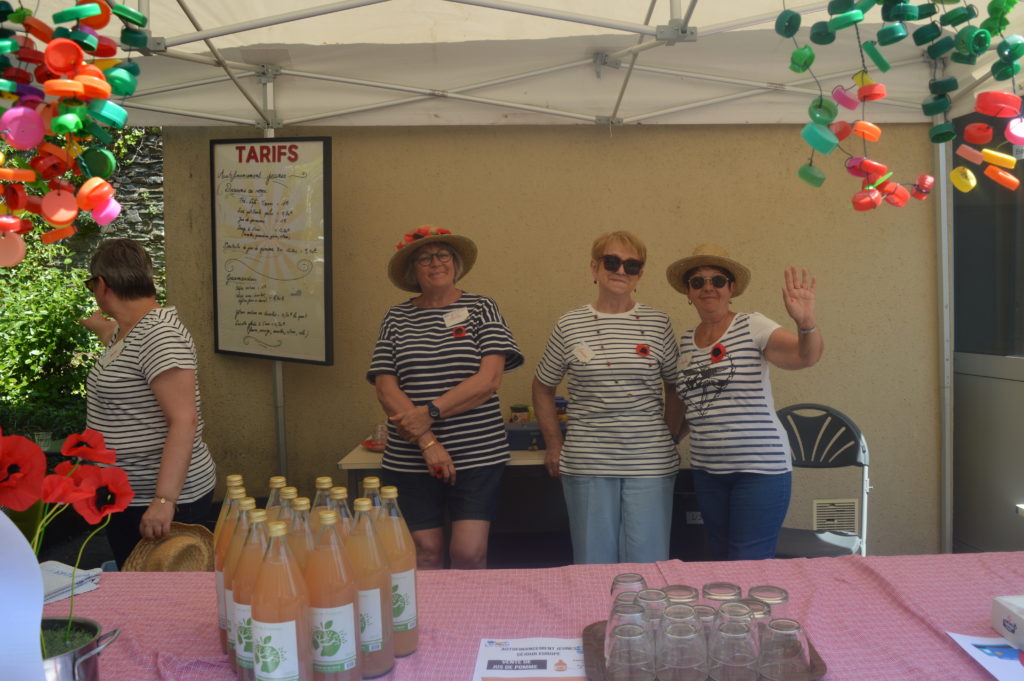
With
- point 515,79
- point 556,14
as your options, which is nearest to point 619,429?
point 556,14

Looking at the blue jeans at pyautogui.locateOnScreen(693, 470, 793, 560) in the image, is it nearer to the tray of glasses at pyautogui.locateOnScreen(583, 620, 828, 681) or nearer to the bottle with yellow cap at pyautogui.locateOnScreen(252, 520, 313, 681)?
the tray of glasses at pyautogui.locateOnScreen(583, 620, 828, 681)

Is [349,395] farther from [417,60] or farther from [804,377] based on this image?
[804,377]

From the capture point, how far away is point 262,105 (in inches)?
136

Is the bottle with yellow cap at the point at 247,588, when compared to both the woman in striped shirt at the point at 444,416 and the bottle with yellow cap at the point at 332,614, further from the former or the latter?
the woman in striped shirt at the point at 444,416

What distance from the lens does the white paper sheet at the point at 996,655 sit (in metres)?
1.22

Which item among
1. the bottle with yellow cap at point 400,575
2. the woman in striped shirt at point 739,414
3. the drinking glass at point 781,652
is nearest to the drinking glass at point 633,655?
the drinking glass at point 781,652

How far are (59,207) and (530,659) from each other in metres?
0.97

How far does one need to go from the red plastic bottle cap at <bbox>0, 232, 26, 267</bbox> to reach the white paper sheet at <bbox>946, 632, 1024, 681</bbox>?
5.09ft

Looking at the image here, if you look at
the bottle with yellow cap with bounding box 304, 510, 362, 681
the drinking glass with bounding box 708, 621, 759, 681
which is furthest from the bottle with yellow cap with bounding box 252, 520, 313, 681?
the drinking glass with bounding box 708, 621, 759, 681

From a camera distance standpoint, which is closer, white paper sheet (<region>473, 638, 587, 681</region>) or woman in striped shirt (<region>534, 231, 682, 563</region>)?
white paper sheet (<region>473, 638, 587, 681</region>)

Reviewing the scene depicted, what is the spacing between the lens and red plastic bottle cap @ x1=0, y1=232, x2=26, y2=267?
1.13 meters

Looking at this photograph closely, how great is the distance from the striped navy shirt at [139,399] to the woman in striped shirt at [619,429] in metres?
1.18

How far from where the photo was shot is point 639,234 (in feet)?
13.0

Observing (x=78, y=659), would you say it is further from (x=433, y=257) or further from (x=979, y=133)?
(x=433, y=257)
